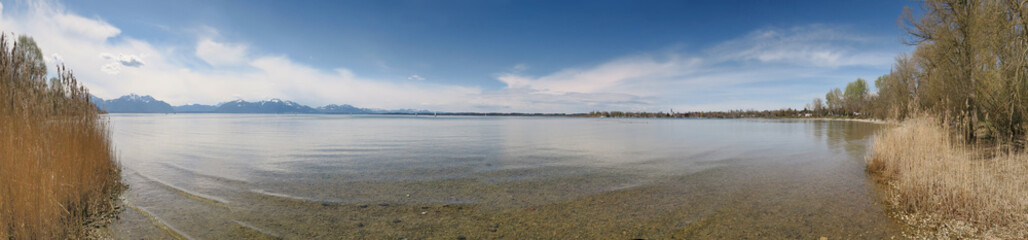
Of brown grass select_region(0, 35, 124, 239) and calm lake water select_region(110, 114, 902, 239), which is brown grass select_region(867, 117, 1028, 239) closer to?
calm lake water select_region(110, 114, 902, 239)

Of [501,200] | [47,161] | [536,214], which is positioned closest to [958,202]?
[536,214]

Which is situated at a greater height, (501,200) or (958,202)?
(958,202)

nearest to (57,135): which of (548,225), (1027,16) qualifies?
(548,225)

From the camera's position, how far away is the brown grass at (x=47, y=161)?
4.02 m

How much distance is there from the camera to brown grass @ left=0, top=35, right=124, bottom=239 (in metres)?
4.02

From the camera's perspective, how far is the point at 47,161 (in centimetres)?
494

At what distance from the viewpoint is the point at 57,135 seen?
5867mm

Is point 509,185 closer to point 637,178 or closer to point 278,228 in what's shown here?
point 637,178

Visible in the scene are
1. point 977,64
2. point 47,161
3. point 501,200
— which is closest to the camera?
point 47,161

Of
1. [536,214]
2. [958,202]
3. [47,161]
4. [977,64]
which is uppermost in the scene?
[977,64]

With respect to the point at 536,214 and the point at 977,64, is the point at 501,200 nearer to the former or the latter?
the point at 536,214

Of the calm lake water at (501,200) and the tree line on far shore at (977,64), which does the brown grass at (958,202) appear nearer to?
the calm lake water at (501,200)

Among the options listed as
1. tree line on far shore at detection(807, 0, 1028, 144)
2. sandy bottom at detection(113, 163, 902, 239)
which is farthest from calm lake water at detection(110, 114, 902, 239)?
tree line on far shore at detection(807, 0, 1028, 144)

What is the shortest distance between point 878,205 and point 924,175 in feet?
2.71
